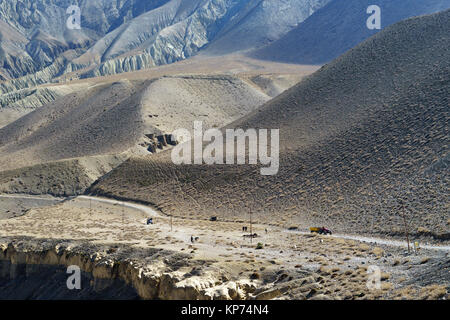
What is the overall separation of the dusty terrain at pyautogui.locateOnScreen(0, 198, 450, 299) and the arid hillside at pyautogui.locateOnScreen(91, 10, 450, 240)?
13.1 feet

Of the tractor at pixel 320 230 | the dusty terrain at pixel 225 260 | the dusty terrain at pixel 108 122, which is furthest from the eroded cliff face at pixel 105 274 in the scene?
the dusty terrain at pixel 108 122

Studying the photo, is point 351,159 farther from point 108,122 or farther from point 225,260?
point 108,122

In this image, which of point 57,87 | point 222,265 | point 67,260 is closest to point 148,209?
point 67,260

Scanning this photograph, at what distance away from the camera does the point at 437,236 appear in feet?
98.1

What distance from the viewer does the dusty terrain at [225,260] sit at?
2155cm

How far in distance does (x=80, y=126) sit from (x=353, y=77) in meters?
55.5

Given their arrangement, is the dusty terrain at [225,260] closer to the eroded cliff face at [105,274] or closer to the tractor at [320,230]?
the eroded cliff face at [105,274]

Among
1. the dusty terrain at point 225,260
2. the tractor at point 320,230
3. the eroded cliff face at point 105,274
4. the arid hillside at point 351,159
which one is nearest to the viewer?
the dusty terrain at point 225,260

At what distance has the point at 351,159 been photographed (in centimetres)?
4578

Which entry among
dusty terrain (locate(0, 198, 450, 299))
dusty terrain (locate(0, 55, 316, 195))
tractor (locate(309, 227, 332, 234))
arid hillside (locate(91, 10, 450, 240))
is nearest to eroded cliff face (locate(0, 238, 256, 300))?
dusty terrain (locate(0, 198, 450, 299))

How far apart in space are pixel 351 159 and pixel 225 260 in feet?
71.0

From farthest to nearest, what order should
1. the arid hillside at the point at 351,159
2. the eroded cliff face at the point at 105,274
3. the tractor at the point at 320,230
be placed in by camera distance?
1. the arid hillside at the point at 351,159
2. the tractor at the point at 320,230
3. the eroded cliff face at the point at 105,274

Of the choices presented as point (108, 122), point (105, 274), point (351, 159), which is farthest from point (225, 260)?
point (108, 122)

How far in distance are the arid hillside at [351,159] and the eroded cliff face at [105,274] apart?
521 inches
